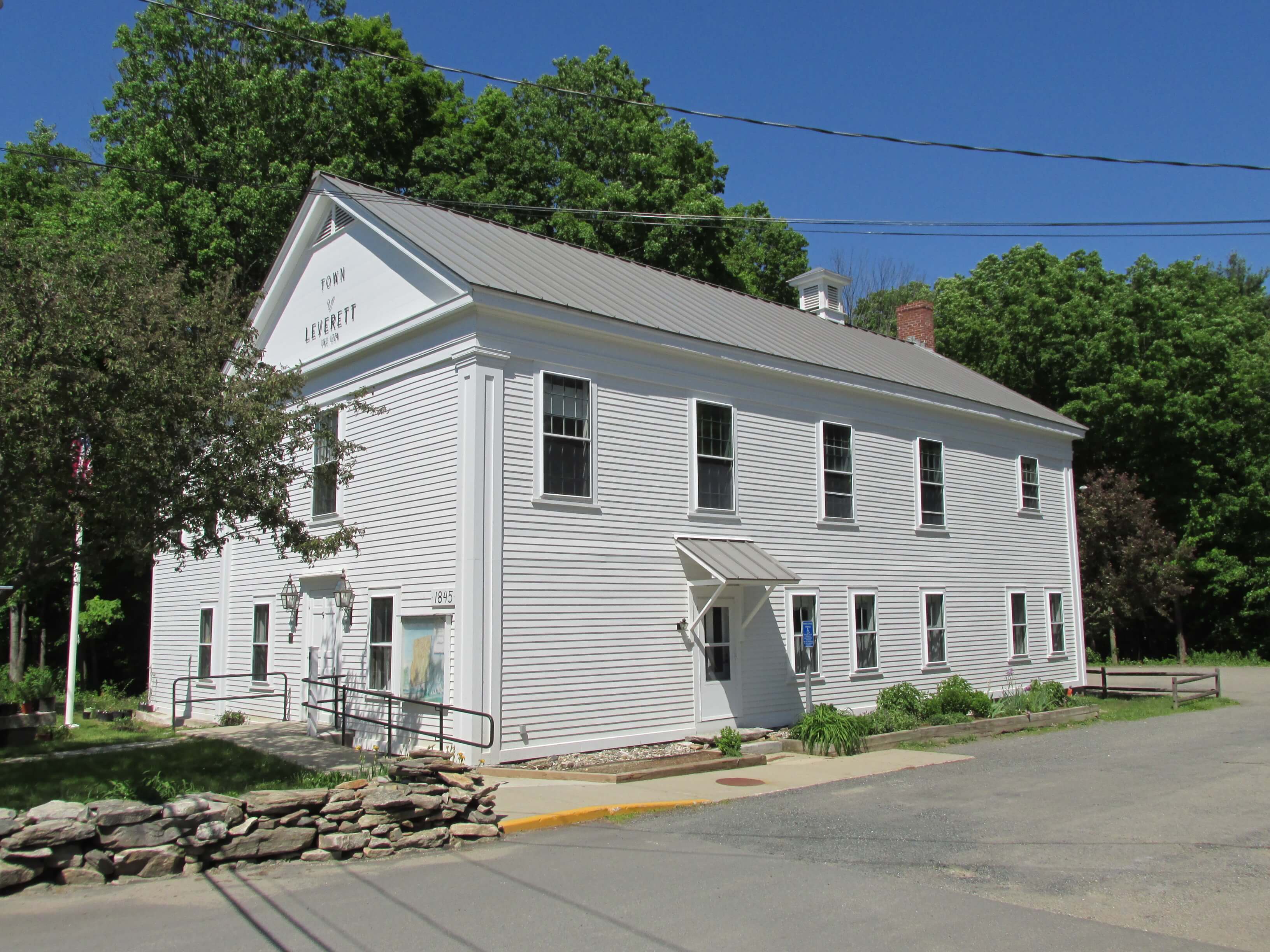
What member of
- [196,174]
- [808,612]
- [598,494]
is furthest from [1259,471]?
[196,174]

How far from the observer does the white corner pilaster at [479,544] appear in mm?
14055

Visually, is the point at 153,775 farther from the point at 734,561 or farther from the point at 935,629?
the point at 935,629

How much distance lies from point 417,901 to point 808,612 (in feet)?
41.0

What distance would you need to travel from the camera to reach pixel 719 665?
57.4 feet

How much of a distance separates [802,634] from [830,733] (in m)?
2.51

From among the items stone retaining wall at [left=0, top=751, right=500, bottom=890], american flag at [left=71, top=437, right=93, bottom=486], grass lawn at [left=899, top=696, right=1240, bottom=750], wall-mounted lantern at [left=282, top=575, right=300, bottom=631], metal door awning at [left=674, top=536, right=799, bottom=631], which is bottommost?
grass lawn at [left=899, top=696, right=1240, bottom=750]

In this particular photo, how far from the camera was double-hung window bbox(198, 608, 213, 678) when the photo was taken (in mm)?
21500

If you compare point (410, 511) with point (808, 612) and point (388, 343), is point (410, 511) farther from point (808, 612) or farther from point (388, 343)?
point (808, 612)

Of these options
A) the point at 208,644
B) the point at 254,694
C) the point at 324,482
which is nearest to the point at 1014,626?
the point at 324,482

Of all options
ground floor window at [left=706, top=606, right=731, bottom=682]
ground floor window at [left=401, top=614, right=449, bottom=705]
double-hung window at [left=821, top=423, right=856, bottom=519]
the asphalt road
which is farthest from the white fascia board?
the asphalt road

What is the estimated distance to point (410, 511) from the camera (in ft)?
51.5

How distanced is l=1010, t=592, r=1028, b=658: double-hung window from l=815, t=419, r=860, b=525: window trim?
256 inches

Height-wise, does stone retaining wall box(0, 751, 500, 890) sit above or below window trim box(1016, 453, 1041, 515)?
below

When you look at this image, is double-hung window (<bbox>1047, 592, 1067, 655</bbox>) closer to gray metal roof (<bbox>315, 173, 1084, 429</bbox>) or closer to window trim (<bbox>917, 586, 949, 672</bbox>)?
gray metal roof (<bbox>315, 173, 1084, 429</bbox>)
